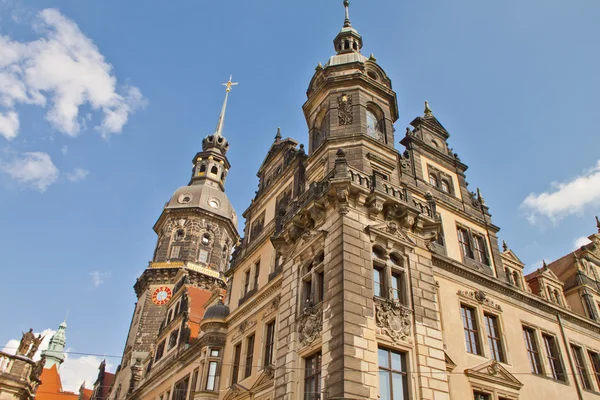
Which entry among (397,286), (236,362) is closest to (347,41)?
(397,286)

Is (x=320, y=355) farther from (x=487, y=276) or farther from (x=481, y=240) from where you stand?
(x=481, y=240)

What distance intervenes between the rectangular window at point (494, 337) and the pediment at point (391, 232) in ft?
19.2

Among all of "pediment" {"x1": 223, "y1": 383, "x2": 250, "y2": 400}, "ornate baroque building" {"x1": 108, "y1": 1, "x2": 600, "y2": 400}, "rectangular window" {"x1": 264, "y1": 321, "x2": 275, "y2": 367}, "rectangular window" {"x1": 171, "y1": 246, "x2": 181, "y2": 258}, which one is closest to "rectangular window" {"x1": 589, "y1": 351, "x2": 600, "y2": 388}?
"ornate baroque building" {"x1": 108, "y1": 1, "x2": 600, "y2": 400}

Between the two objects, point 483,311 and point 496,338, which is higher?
point 483,311

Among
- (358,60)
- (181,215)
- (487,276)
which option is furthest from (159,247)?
(487,276)

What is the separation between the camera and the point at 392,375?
1691 centimetres

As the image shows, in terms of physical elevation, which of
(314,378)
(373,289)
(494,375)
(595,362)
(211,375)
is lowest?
(314,378)

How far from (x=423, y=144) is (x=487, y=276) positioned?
26.3ft

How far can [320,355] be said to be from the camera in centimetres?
1762

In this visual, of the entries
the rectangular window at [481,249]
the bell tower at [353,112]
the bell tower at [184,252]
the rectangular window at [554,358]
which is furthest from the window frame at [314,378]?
the bell tower at [184,252]

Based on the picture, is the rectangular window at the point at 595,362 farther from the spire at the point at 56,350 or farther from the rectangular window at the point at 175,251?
the spire at the point at 56,350

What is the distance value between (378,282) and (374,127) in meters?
9.05

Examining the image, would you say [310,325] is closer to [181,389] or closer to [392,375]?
[392,375]

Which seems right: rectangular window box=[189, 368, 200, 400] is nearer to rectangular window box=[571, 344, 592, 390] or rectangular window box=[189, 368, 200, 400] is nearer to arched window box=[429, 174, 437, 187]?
arched window box=[429, 174, 437, 187]
